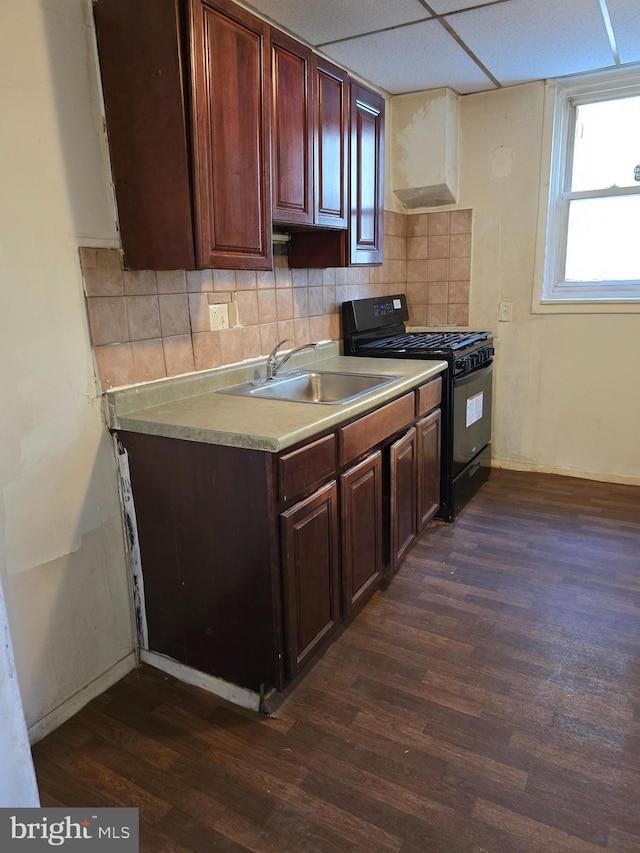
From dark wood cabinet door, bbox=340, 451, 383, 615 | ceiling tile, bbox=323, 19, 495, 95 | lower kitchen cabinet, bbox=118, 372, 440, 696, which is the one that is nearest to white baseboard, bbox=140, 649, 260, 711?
lower kitchen cabinet, bbox=118, 372, 440, 696

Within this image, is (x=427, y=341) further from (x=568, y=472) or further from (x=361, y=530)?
(x=361, y=530)

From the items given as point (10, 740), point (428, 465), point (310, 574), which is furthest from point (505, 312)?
point (10, 740)

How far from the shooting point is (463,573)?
2.54 meters

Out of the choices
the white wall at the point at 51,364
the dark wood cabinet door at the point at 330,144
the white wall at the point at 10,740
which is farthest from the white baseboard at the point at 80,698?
the dark wood cabinet door at the point at 330,144

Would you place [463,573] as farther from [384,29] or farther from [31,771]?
[384,29]

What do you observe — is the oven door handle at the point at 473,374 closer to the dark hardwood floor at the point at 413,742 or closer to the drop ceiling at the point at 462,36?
the dark hardwood floor at the point at 413,742

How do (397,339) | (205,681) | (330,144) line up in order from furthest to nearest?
(397,339) → (330,144) → (205,681)

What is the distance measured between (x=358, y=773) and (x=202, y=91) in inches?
77.2

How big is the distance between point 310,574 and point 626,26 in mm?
2662

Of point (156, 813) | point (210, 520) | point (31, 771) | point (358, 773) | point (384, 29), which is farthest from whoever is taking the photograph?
point (384, 29)

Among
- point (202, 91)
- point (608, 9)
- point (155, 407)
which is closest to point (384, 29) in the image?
point (608, 9)

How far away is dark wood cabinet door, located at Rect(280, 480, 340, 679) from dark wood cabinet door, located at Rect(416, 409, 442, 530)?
0.82m

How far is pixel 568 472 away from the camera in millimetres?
3637

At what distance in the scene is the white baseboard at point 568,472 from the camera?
3482 mm
